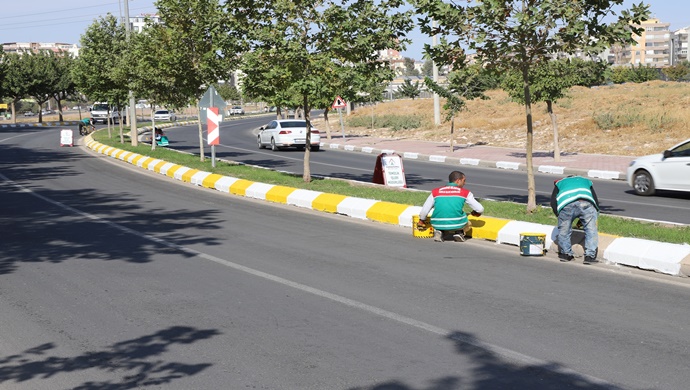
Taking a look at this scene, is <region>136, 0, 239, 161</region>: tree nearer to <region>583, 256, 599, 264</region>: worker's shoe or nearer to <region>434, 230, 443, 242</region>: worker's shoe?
<region>434, 230, 443, 242</region>: worker's shoe

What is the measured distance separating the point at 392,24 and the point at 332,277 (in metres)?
11.7

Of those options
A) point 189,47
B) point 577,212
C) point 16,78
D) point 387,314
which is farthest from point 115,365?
point 16,78

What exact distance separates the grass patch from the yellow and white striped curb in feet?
3.23

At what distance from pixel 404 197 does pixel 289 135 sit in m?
22.5

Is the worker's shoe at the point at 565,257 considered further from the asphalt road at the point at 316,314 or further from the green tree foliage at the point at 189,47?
the green tree foliage at the point at 189,47

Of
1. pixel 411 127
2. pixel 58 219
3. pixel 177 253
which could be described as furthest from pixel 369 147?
pixel 177 253

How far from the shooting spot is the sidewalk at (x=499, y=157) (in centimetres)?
2719

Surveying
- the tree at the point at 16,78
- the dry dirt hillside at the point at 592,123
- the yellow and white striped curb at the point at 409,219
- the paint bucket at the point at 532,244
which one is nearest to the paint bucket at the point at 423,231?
the yellow and white striped curb at the point at 409,219

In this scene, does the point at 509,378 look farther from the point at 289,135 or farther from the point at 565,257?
the point at 289,135

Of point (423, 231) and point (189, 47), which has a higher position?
point (189, 47)

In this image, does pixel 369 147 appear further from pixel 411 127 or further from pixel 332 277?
pixel 332 277

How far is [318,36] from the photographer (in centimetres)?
2067

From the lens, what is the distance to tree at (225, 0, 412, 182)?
2002cm

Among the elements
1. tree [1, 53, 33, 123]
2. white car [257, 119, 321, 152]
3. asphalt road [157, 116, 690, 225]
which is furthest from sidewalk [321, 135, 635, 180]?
tree [1, 53, 33, 123]
